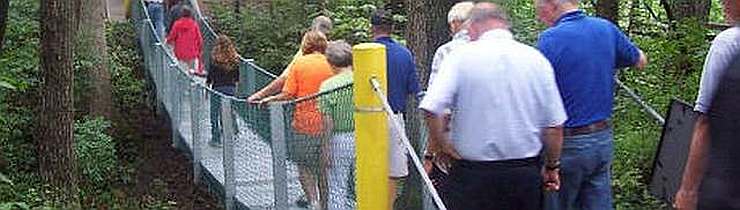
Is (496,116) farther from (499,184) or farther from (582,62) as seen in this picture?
(582,62)

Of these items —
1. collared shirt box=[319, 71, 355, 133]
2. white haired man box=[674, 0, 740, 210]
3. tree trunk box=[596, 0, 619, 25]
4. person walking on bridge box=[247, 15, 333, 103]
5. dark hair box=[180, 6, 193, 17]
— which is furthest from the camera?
dark hair box=[180, 6, 193, 17]

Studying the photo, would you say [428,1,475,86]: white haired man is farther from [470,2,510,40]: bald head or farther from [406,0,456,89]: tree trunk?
[406,0,456,89]: tree trunk

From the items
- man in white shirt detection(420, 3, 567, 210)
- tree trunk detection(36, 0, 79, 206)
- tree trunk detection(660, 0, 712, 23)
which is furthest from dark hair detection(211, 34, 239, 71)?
man in white shirt detection(420, 3, 567, 210)

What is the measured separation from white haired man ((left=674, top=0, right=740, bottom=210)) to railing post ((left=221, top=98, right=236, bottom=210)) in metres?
4.49

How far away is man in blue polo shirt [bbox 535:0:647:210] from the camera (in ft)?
14.1

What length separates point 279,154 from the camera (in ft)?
21.0

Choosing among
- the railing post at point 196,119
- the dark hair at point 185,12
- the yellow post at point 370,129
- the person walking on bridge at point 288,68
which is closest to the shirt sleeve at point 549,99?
the yellow post at point 370,129

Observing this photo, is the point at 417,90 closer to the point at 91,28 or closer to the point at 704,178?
the point at 704,178

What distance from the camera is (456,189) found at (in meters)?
4.04

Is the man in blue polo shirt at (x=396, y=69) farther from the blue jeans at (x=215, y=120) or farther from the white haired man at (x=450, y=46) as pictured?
the blue jeans at (x=215, y=120)

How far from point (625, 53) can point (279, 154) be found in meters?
2.45

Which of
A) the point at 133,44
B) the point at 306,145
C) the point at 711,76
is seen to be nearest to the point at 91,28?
the point at 133,44

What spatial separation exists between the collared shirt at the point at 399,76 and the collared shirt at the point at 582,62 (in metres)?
1.27

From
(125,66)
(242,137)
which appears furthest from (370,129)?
(125,66)
